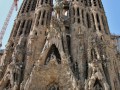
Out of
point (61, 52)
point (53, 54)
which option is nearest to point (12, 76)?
point (53, 54)

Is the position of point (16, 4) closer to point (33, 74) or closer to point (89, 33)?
point (89, 33)

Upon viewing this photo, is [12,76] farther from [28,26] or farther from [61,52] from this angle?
[28,26]

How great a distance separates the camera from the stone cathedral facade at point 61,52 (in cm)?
2509

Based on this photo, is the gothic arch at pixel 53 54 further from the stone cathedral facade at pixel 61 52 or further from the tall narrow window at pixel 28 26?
the tall narrow window at pixel 28 26

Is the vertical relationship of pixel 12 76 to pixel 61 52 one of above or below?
below

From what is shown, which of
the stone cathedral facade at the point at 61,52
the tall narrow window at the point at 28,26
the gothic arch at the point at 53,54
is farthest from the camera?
the tall narrow window at the point at 28,26

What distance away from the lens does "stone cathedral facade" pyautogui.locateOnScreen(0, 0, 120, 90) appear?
25094 millimetres

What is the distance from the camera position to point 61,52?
89.6 feet

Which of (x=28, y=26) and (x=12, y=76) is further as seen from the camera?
(x=28, y=26)

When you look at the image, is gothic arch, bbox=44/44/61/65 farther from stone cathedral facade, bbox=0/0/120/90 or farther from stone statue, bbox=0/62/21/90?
stone statue, bbox=0/62/21/90

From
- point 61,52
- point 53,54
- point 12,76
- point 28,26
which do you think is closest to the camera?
point 12,76

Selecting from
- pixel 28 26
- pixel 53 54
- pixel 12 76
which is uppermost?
pixel 28 26

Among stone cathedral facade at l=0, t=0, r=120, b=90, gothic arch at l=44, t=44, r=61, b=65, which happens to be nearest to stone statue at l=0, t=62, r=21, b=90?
stone cathedral facade at l=0, t=0, r=120, b=90

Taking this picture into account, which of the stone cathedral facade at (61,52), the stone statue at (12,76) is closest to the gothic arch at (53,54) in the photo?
the stone cathedral facade at (61,52)
